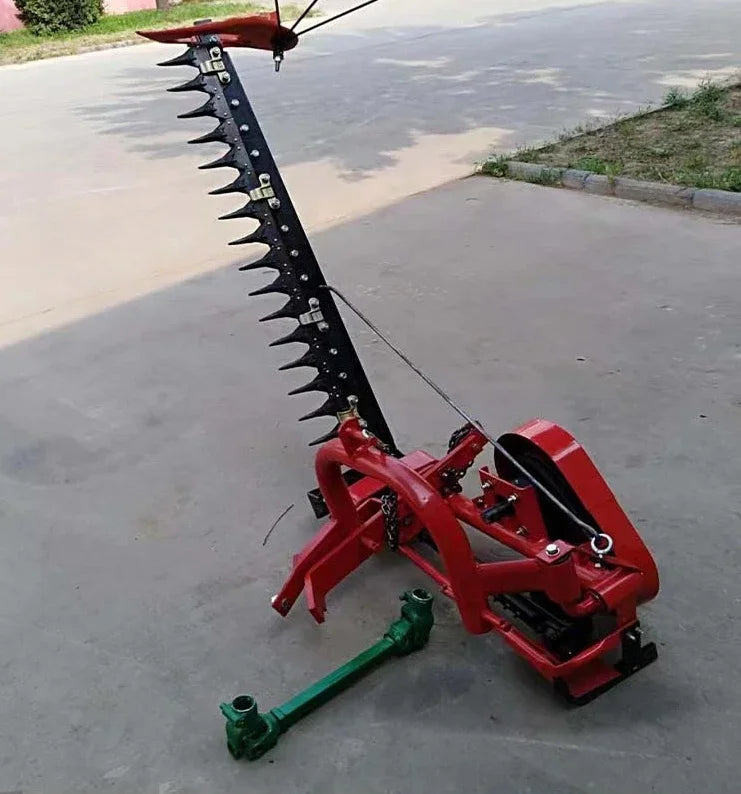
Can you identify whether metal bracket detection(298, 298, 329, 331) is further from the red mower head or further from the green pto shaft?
the green pto shaft

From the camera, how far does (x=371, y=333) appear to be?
4305 mm

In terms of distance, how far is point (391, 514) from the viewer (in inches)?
101

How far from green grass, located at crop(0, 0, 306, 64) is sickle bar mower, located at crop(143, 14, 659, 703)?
1415 cm

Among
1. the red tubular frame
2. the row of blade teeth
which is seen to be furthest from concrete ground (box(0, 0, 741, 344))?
the red tubular frame

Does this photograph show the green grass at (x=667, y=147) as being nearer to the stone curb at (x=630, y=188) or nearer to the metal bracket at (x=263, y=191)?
the stone curb at (x=630, y=188)

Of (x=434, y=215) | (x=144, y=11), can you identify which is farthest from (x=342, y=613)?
(x=144, y=11)

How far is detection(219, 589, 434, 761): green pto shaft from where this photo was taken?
81.8 inches

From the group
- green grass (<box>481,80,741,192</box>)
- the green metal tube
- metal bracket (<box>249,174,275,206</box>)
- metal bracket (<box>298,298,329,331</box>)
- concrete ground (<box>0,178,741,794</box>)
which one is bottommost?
green grass (<box>481,80,741,192</box>)

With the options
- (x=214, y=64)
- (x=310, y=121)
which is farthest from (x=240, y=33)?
(x=310, y=121)

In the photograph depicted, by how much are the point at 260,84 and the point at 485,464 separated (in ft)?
27.7

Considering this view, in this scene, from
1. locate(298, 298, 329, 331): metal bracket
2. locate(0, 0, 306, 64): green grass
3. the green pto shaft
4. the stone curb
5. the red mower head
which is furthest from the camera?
locate(0, 0, 306, 64): green grass

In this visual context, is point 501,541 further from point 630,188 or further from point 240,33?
point 630,188

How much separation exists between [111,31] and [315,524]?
16291mm

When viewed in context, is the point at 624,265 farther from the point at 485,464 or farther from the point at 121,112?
the point at 121,112
